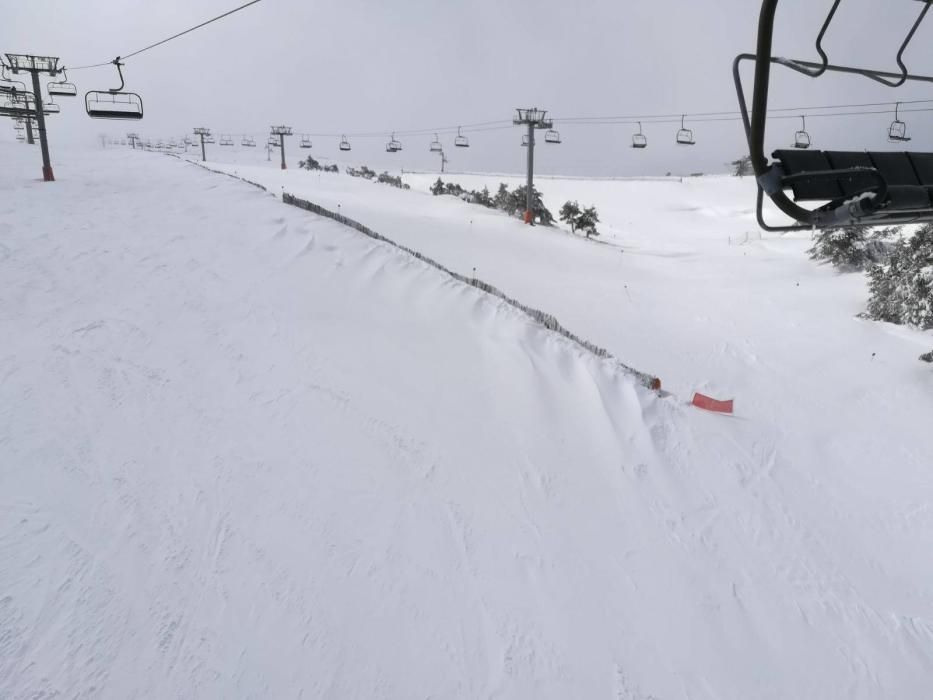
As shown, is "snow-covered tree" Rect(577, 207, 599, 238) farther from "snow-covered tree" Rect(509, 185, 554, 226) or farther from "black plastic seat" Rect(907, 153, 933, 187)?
"black plastic seat" Rect(907, 153, 933, 187)

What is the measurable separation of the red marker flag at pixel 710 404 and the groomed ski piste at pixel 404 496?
0.18 m

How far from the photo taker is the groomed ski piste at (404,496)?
3.79 m

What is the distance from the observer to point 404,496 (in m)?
5.08

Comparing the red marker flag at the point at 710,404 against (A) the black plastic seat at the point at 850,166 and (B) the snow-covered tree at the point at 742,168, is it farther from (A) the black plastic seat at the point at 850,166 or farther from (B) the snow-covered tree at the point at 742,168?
(B) the snow-covered tree at the point at 742,168

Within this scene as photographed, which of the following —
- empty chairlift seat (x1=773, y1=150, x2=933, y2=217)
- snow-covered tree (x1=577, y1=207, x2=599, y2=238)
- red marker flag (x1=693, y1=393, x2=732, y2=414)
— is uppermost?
empty chairlift seat (x1=773, y1=150, x2=933, y2=217)

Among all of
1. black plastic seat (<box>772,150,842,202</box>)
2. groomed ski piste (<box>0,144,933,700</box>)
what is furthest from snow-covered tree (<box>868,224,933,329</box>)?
black plastic seat (<box>772,150,842,202</box>)

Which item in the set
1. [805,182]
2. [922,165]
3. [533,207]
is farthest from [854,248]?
[805,182]

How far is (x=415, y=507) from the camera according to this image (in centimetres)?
498

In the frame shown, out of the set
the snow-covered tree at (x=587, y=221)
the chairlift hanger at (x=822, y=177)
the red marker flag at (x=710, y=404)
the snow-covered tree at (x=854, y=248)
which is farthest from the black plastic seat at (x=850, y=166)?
the snow-covered tree at (x=587, y=221)

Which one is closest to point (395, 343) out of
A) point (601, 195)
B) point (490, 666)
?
point (490, 666)

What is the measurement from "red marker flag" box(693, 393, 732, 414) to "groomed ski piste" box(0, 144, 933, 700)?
0.18m

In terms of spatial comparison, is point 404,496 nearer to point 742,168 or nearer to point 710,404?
point 710,404

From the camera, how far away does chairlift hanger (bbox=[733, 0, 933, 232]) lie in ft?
5.64

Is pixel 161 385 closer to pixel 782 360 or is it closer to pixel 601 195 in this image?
pixel 782 360
